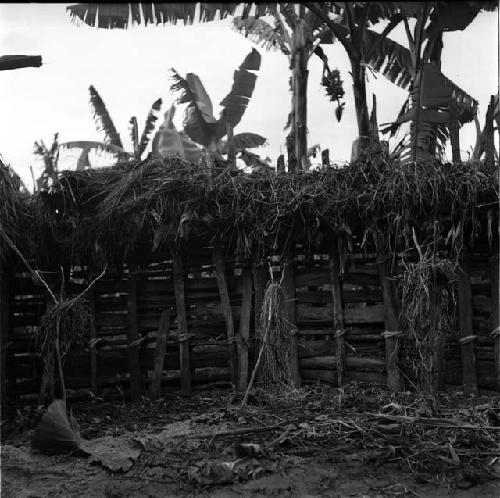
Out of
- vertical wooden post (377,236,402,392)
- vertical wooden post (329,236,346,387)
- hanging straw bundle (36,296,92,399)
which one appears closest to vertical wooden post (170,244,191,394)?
hanging straw bundle (36,296,92,399)

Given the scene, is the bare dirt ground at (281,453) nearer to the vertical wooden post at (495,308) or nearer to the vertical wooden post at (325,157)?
the vertical wooden post at (495,308)

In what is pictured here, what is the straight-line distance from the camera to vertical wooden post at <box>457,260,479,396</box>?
5855 millimetres

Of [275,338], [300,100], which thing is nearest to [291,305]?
[275,338]

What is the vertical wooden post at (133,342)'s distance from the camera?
6.34 metres

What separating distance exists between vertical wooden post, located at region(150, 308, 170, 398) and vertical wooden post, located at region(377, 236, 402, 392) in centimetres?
240

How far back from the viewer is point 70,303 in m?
5.15

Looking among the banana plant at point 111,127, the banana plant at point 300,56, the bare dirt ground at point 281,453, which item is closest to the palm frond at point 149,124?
the banana plant at point 111,127

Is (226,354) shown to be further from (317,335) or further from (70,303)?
(70,303)

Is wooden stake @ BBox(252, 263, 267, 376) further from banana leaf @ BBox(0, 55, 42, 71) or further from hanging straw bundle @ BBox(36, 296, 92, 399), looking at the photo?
banana leaf @ BBox(0, 55, 42, 71)

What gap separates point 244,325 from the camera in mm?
6227

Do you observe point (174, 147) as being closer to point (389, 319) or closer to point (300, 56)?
point (300, 56)

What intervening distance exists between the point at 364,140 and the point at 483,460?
17.6ft

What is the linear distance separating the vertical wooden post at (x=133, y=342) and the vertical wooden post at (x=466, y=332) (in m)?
3.51

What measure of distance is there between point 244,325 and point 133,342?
1275 mm
